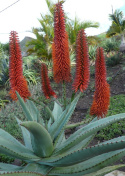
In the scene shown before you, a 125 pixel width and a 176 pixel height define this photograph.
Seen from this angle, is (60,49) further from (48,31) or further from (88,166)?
(48,31)

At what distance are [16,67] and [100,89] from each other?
2.09ft

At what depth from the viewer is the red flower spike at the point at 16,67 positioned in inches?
50.1

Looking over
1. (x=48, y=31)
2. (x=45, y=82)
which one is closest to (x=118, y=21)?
(x=48, y=31)

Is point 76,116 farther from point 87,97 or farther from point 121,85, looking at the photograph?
point 121,85

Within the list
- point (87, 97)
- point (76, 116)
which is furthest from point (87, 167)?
point (87, 97)

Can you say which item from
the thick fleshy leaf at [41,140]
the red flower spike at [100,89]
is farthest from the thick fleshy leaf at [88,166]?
the red flower spike at [100,89]

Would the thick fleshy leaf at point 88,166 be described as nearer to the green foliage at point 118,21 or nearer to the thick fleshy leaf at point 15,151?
the thick fleshy leaf at point 15,151

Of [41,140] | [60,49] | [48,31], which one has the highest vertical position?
[48,31]

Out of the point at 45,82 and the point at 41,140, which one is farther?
the point at 45,82

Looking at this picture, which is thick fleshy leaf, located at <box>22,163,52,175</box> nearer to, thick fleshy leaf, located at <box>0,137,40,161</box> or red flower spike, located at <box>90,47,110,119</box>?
thick fleshy leaf, located at <box>0,137,40,161</box>

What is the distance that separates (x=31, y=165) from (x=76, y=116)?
118 inches

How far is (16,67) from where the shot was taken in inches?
51.5

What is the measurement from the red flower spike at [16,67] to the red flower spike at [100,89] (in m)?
0.52

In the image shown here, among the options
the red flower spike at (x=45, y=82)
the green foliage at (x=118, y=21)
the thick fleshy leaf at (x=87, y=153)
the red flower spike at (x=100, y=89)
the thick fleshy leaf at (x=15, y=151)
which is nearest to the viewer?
the thick fleshy leaf at (x=87, y=153)
